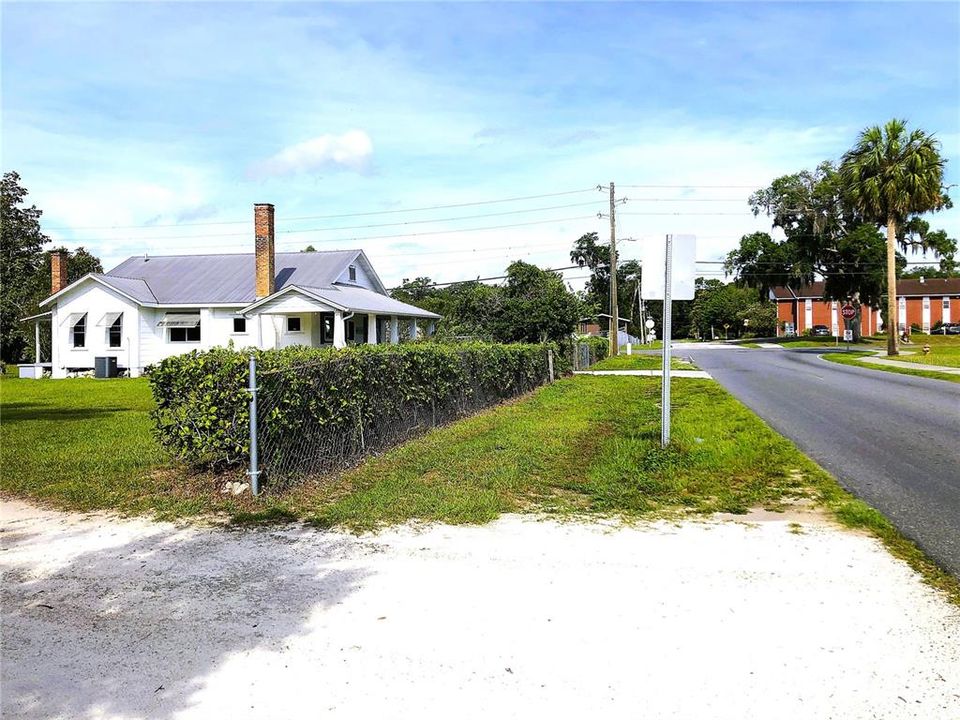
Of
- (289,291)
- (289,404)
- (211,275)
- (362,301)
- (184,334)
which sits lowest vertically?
(289,404)

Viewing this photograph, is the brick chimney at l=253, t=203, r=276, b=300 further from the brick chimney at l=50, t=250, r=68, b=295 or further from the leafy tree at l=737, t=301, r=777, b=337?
the leafy tree at l=737, t=301, r=777, b=337

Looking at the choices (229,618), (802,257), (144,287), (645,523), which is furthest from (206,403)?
(802,257)

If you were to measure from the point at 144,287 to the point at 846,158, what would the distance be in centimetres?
3539

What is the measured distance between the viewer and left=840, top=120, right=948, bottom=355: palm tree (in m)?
36.8

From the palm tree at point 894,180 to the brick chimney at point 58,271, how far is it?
37.5m

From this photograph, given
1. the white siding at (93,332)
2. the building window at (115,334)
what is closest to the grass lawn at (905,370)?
the white siding at (93,332)

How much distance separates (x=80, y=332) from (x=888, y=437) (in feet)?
102

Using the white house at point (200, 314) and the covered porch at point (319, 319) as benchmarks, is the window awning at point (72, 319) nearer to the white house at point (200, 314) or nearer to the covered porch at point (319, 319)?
the white house at point (200, 314)

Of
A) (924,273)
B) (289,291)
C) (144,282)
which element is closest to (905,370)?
(289,291)

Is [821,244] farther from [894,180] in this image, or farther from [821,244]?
[894,180]

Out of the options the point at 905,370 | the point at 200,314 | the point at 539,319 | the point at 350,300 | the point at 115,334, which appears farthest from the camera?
the point at 200,314

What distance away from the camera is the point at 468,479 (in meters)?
8.02

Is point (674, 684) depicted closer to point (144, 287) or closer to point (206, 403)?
point (206, 403)

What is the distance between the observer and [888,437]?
10.7 metres
